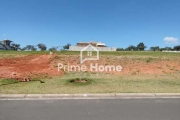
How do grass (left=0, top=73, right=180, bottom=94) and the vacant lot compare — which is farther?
the vacant lot

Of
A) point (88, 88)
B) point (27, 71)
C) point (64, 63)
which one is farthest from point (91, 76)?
point (27, 71)

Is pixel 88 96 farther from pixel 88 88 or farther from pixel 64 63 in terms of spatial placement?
pixel 64 63

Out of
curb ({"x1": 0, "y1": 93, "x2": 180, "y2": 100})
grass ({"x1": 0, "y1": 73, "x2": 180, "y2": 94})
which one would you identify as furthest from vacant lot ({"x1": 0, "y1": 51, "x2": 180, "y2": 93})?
curb ({"x1": 0, "y1": 93, "x2": 180, "y2": 100})

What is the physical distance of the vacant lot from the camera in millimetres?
8094

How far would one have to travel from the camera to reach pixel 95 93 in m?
7.35

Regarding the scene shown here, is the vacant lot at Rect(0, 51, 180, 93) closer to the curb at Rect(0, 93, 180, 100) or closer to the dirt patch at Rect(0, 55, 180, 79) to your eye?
the dirt patch at Rect(0, 55, 180, 79)
